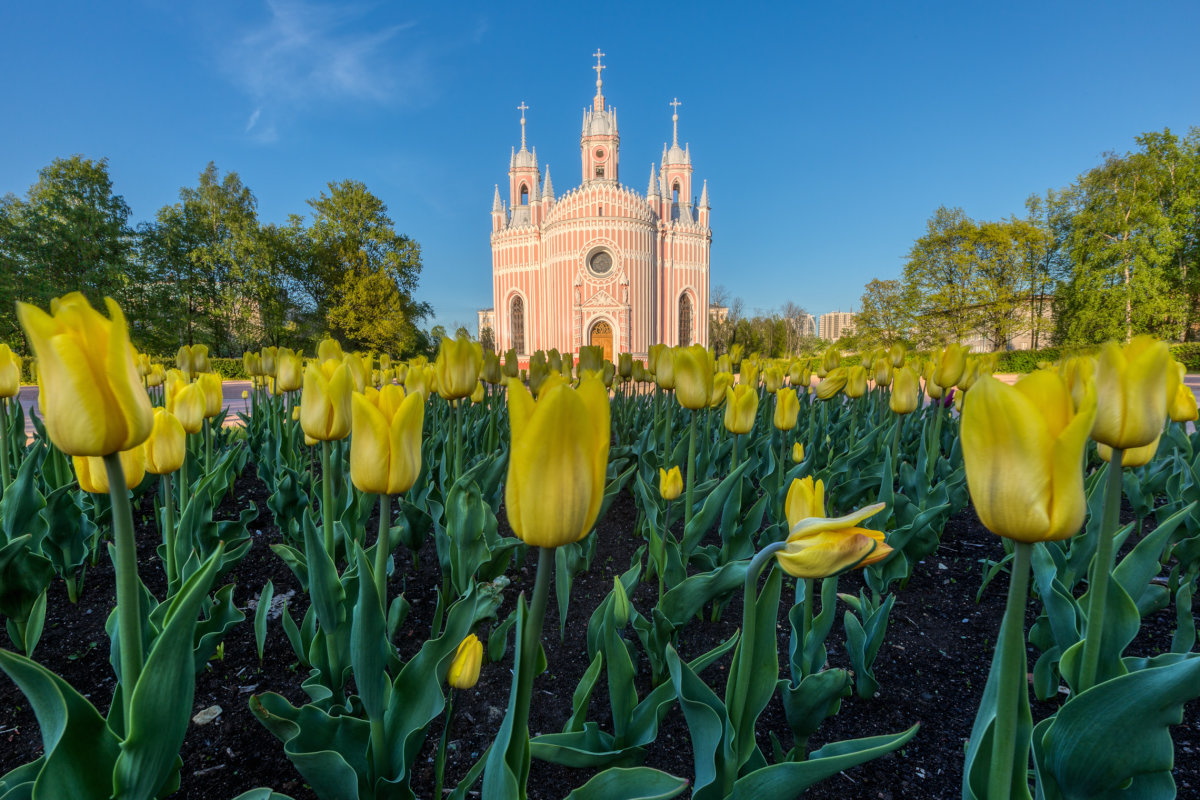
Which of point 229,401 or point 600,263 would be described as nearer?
point 229,401

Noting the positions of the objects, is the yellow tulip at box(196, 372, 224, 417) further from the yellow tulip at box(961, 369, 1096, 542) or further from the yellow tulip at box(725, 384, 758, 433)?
the yellow tulip at box(961, 369, 1096, 542)

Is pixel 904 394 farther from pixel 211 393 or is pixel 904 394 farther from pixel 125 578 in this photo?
pixel 211 393

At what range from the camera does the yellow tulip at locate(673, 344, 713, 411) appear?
6.36 ft

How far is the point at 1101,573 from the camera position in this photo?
101cm

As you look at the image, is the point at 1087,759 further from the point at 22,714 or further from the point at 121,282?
the point at 121,282

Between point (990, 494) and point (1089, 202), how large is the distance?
33103 mm

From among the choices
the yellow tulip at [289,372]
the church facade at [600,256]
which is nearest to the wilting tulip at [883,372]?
the yellow tulip at [289,372]

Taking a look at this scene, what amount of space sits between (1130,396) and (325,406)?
1.62 metres

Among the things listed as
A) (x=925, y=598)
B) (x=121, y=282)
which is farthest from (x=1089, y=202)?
(x=121, y=282)

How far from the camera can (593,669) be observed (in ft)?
3.95

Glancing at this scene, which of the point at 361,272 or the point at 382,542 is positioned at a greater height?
the point at 361,272

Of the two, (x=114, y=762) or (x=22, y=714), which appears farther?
(x=22, y=714)

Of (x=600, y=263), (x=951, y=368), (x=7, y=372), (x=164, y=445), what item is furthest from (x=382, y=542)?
(x=600, y=263)

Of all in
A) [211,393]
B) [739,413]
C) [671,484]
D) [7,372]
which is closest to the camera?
[671,484]
